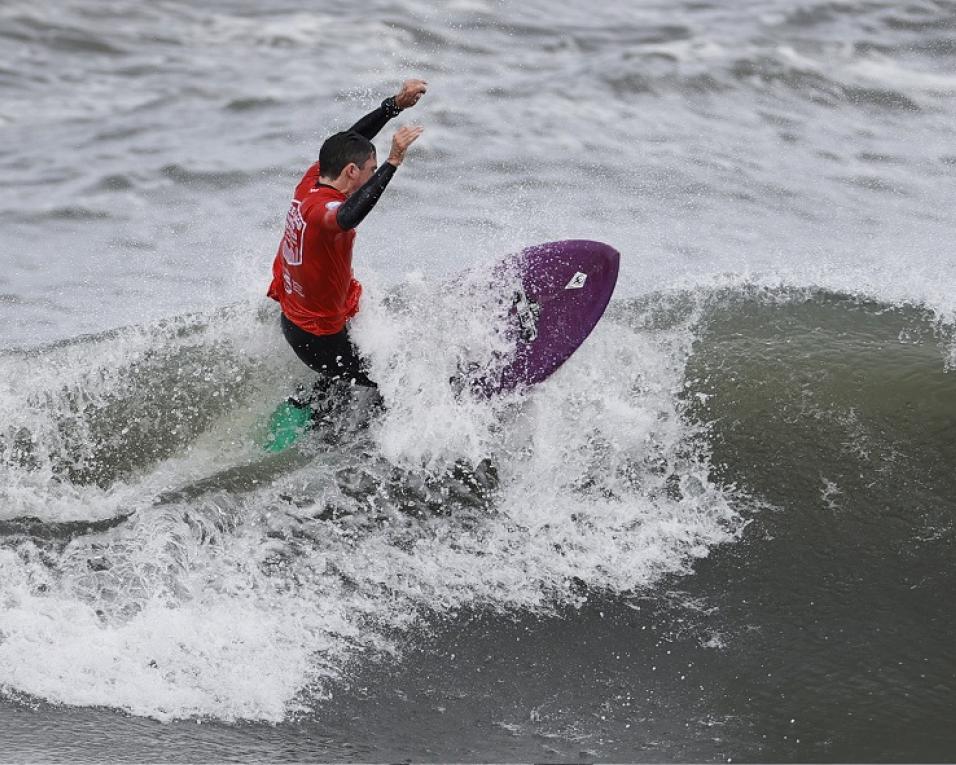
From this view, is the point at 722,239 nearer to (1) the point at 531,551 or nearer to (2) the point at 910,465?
(2) the point at 910,465

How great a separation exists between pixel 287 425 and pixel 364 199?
1594 mm

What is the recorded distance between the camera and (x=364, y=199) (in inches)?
191

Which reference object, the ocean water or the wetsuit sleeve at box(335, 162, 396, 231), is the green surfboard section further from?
the wetsuit sleeve at box(335, 162, 396, 231)

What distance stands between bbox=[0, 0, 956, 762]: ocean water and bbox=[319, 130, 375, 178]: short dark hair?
2.77ft

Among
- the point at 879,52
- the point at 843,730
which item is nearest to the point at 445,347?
the point at 843,730

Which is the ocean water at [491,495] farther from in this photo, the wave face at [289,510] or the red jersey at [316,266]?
the red jersey at [316,266]

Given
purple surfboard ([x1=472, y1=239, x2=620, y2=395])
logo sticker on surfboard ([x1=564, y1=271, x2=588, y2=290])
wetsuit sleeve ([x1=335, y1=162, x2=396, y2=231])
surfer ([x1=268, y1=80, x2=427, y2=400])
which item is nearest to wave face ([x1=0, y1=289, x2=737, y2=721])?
purple surfboard ([x1=472, y1=239, x2=620, y2=395])

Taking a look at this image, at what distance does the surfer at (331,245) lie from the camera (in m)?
4.95

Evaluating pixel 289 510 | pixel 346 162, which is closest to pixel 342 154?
pixel 346 162

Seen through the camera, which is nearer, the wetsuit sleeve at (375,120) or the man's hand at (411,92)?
the man's hand at (411,92)

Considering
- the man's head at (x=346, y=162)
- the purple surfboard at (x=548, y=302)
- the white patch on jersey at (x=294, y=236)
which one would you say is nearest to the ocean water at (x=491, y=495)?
the purple surfboard at (x=548, y=302)

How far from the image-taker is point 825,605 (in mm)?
4980

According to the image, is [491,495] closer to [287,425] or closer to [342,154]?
[287,425]

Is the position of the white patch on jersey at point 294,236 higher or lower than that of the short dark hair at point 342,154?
lower
